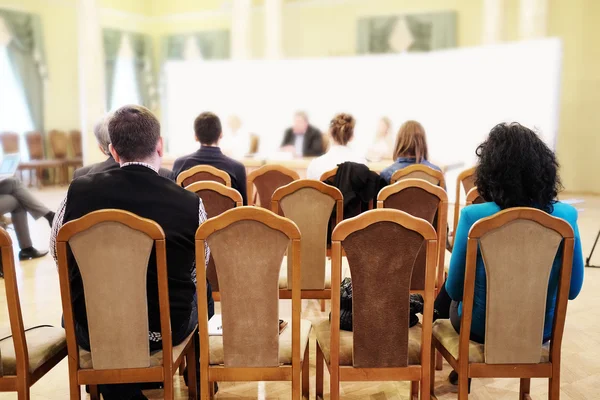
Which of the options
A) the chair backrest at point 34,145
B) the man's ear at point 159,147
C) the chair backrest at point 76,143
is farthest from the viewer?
the chair backrest at point 76,143

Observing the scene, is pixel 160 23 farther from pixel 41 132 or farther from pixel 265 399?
pixel 265 399

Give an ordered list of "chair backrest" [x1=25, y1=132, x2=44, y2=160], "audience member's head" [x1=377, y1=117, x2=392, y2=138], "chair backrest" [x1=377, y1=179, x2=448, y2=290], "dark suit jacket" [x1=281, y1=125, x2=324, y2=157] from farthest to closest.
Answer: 1. "chair backrest" [x1=25, y1=132, x2=44, y2=160]
2. "dark suit jacket" [x1=281, y1=125, x2=324, y2=157]
3. "audience member's head" [x1=377, y1=117, x2=392, y2=138]
4. "chair backrest" [x1=377, y1=179, x2=448, y2=290]

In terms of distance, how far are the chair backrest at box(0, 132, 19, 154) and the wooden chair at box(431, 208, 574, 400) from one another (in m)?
9.21

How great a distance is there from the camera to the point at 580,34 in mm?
8656

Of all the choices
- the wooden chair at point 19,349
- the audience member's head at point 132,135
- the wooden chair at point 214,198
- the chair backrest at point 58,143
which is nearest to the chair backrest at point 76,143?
the chair backrest at point 58,143

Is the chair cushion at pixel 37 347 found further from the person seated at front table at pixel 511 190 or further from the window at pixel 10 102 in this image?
the window at pixel 10 102

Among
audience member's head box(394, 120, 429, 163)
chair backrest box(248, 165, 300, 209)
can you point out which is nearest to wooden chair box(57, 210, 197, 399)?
chair backrest box(248, 165, 300, 209)

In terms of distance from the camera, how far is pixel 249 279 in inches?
74.7

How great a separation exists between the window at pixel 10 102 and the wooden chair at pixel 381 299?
9.13 metres

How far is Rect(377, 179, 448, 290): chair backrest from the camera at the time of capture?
288cm

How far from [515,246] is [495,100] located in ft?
19.1

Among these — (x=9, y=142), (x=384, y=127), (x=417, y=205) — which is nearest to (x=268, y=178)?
(x=417, y=205)

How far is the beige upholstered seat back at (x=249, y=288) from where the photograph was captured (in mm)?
1856

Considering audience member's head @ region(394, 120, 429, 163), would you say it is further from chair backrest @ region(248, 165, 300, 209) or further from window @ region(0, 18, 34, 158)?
window @ region(0, 18, 34, 158)
